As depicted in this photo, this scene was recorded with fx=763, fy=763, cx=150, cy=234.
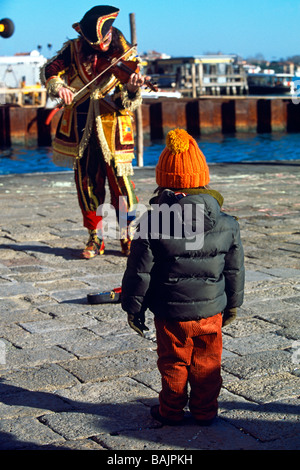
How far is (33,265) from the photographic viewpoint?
6.17m

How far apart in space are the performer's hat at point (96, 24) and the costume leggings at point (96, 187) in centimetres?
81

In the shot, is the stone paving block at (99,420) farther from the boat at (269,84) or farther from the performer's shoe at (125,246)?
the boat at (269,84)

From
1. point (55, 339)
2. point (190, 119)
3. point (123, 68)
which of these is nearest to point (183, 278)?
point (55, 339)

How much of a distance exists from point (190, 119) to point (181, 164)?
26.1 metres

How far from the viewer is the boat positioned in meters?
53.3

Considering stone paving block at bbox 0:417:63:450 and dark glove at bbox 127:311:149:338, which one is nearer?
stone paving block at bbox 0:417:63:450

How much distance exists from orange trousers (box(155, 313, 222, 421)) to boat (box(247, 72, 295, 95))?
47.7 meters

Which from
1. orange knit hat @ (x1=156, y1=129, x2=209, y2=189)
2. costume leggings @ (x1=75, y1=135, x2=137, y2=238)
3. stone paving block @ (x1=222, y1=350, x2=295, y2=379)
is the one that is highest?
orange knit hat @ (x1=156, y1=129, x2=209, y2=189)

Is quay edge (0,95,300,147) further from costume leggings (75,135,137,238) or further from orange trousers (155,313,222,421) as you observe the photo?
orange trousers (155,313,222,421)

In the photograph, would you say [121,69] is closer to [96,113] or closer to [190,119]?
[96,113]

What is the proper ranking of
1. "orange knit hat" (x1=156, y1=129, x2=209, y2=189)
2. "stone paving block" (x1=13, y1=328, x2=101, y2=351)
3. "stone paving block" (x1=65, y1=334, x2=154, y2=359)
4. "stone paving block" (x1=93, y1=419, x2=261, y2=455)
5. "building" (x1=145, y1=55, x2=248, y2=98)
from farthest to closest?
"building" (x1=145, y1=55, x2=248, y2=98) → "stone paving block" (x1=13, y1=328, x2=101, y2=351) → "stone paving block" (x1=65, y1=334, x2=154, y2=359) → "orange knit hat" (x1=156, y1=129, x2=209, y2=189) → "stone paving block" (x1=93, y1=419, x2=261, y2=455)

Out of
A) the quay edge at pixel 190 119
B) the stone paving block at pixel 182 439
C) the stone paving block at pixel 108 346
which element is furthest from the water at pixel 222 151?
the stone paving block at pixel 182 439

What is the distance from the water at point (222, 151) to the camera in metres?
24.5

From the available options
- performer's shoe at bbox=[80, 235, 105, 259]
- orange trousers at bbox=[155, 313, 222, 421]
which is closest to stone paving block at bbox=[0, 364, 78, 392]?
orange trousers at bbox=[155, 313, 222, 421]
